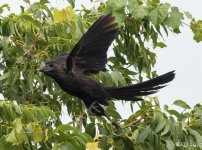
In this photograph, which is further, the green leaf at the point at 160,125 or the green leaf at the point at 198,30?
the green leaf at the point at 198,30

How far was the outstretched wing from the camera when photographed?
4.35 m

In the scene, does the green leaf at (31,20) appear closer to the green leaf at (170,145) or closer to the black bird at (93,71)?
the black bird at (93,71)

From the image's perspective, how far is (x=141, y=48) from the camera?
5195mm

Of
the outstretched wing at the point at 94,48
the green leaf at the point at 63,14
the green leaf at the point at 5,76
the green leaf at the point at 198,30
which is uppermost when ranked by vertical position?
the green leaf at the point at 63,14

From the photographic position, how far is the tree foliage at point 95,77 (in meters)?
3.79

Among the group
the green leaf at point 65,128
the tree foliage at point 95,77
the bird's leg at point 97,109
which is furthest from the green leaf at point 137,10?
the green leaf at point 65,128

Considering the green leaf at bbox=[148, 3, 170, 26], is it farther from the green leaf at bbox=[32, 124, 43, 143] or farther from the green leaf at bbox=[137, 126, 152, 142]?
the green leaf at bbox=[32, 124, 43, 143]

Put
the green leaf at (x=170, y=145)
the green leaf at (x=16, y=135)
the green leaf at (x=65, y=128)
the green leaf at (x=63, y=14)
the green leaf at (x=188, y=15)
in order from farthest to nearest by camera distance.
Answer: the green leaf at (x=188, y=15)
the green leaf at (x=63, y=14)
the green leaf at (x=170, y=145)
the green leaf at (x=65, y=128)
the green leaf at (x=16, y=135)

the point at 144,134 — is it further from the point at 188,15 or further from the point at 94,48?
the point at 188,15

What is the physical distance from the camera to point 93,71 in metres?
4.72

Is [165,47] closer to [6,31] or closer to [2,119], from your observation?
[6,31]

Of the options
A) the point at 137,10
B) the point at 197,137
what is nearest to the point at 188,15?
the point at 137,10

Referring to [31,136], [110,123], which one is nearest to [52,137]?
[31,136]

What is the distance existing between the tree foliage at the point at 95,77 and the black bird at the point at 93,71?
3.7 inches
